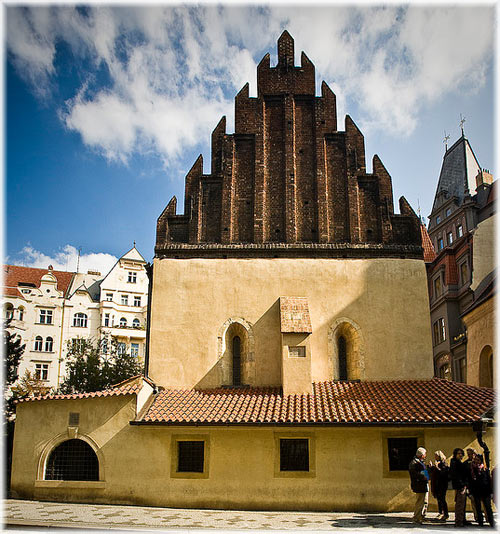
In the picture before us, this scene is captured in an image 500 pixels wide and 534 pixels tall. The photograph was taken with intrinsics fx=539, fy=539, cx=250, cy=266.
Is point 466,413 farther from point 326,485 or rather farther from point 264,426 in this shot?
point 264,426

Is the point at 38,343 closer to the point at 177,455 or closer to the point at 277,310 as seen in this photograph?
the point at 277,310

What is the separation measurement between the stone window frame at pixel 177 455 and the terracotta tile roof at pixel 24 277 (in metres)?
38.2

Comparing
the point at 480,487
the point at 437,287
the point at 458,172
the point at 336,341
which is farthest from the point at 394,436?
the point at 458,172

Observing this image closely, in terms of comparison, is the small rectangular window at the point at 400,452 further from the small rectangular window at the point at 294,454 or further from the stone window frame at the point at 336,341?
the stone window frame at the point at 336,341

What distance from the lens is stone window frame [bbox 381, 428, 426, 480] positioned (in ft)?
53.5

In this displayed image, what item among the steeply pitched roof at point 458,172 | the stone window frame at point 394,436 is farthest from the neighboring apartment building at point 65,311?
the stone window frame at point 394,436

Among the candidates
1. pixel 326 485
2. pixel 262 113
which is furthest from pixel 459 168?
pixel 326 485

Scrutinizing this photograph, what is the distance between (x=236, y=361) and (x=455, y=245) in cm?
2533

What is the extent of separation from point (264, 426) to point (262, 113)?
1287 cm

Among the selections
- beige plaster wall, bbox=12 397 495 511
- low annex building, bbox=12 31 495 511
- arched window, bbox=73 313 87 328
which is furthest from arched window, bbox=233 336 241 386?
arched window, bbox=73 313 87 328

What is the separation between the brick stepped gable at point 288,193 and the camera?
20.9 meters

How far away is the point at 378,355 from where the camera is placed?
64.8 ft

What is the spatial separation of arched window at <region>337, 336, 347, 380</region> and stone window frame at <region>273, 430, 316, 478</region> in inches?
153

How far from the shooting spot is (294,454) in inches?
656
